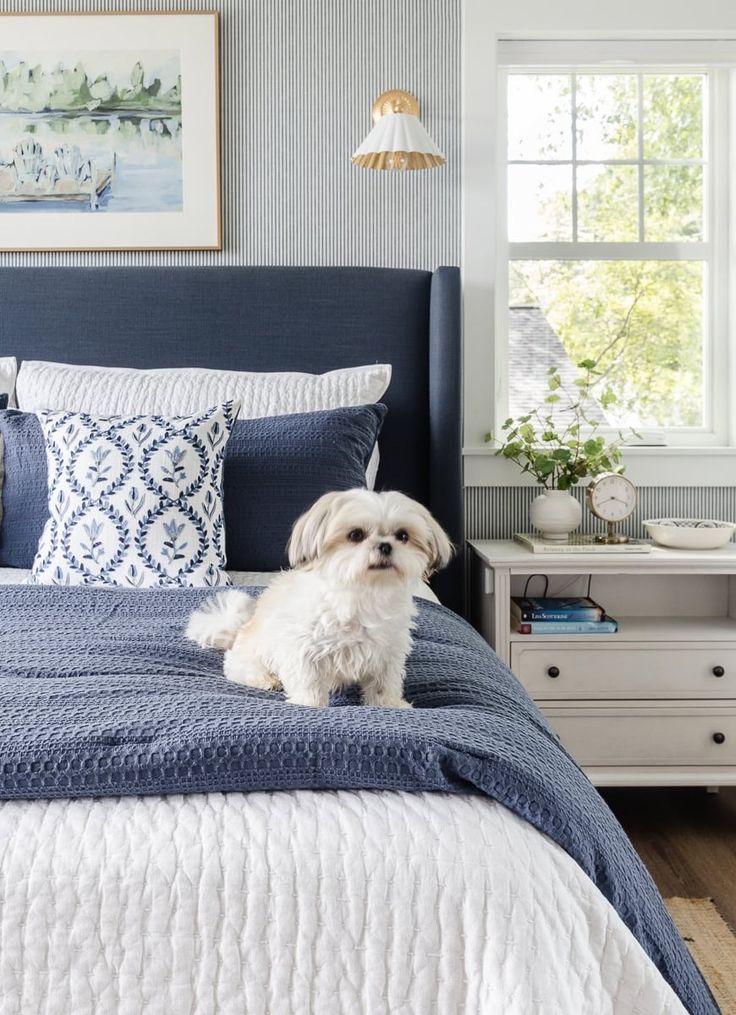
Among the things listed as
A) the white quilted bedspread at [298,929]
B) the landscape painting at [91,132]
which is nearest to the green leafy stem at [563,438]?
the landscape painting at [91,132]

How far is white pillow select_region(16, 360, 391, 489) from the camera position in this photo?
2285mm

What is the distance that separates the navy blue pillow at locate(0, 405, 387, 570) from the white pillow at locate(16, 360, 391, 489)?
162 mm

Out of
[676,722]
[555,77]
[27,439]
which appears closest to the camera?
[27,439]

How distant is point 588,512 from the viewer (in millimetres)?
2826

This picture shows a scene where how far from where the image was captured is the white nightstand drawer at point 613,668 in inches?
92.9

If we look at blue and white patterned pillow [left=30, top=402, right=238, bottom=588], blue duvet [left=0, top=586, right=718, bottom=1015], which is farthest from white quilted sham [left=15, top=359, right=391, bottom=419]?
blue duvet [left=0, top=586, right=718, bottom=1015]

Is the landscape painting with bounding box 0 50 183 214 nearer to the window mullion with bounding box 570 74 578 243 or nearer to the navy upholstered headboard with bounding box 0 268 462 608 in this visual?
the navy upholstered headboard with bounding box 0 268 462 608

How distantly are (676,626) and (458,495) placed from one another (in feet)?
2.29

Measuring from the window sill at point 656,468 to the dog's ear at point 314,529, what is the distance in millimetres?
1575

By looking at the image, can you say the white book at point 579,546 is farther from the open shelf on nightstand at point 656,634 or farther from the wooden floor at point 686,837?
the wooden floor at point 686,837

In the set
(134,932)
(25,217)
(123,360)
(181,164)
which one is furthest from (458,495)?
(134,932)

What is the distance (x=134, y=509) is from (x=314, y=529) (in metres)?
0.78

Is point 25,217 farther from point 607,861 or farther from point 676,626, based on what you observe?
point 607,861

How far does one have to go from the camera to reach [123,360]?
2.67 m
